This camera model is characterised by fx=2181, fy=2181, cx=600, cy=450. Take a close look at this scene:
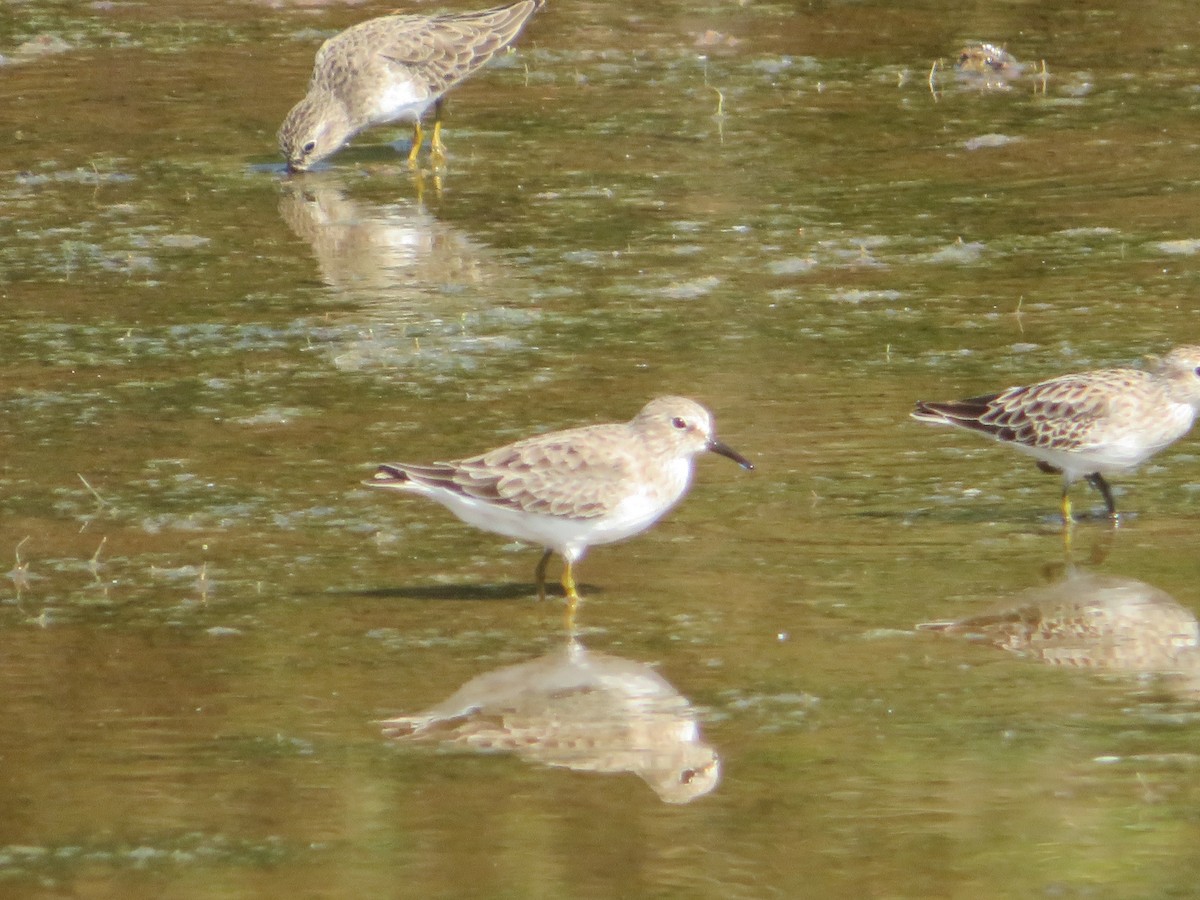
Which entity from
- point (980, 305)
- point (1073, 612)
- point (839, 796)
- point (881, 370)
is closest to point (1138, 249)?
point (980, 305)

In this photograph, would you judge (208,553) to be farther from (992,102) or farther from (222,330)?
(992,102)

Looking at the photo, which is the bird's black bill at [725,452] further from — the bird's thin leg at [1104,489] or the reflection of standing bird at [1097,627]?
the bird's thin leg at [1104,489]

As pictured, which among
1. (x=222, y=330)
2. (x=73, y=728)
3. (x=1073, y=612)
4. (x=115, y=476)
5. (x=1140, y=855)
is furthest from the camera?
(x=222, y=330)

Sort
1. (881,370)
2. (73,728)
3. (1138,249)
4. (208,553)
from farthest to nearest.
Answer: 1. (1138,249)
2. (881,370)
3. (208,553)
4. (73,728)

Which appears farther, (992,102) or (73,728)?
(992,102)

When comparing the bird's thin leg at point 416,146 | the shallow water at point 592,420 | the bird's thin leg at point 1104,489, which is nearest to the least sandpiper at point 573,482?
the shallow water at point 592,420

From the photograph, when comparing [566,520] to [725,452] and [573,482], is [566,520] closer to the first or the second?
[573,482]

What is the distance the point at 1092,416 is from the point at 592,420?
8.22ft

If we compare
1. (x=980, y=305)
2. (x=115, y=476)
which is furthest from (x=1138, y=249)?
(x=115, y=476)

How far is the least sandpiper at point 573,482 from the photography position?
8570mm

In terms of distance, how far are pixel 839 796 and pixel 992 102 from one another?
1110 centimetres

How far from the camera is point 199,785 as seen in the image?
6.89m

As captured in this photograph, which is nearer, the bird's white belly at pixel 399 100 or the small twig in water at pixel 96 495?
the small twig in water at pixel 96 495

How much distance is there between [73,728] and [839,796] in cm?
260
